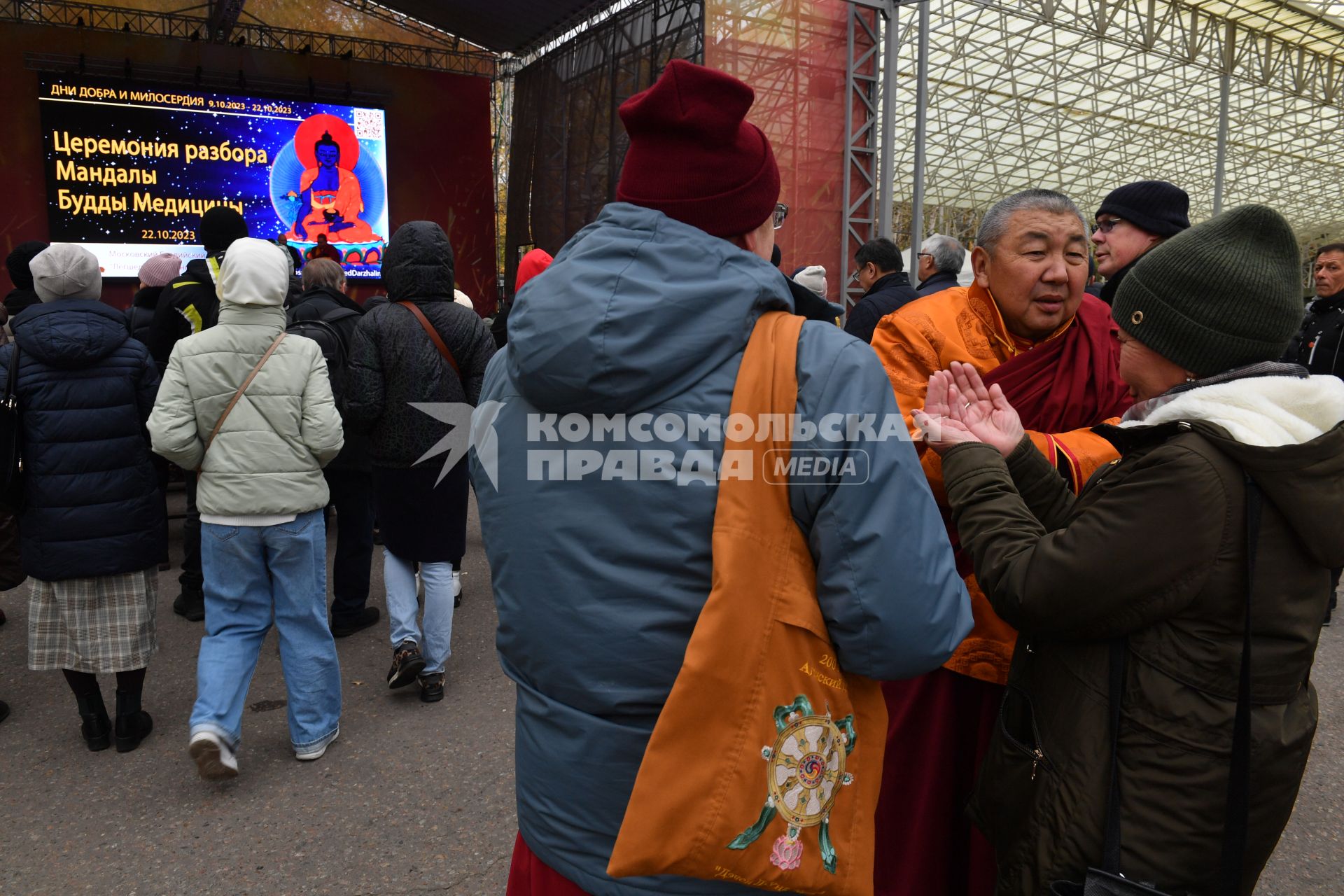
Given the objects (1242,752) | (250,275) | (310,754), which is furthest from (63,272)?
(1242,752)

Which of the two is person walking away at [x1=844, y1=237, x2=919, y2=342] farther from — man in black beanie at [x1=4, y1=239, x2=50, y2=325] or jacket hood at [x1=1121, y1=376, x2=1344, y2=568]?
man in black beanie at [x1=4, y1=239, x2=50, y2=325]

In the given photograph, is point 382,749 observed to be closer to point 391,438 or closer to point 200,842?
point 200,842

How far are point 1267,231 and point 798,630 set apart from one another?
93 centimetres

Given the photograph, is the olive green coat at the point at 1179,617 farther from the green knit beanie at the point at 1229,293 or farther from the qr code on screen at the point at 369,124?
the qr code on screen at the point at 369,124

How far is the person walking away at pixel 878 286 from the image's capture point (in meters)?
4.86

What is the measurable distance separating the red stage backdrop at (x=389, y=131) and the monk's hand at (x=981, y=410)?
1167 cm

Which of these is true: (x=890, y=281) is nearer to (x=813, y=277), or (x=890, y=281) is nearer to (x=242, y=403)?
(x=813, y=277)

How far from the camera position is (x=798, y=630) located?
1166 millimetres

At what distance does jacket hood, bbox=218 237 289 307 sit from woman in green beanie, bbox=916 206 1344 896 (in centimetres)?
251

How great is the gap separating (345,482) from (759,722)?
372 centimetres

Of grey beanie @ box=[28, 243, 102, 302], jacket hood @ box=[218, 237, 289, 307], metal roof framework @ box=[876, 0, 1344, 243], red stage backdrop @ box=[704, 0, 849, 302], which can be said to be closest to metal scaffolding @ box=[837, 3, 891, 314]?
red stage backdrop @ box=[704, 0, 849, 302]

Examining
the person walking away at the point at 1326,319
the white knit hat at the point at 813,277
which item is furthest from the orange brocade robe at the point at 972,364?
the person walking away at the point at 1326,319

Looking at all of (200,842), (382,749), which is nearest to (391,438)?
(382,749)

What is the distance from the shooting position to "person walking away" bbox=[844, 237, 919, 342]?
486 cm
